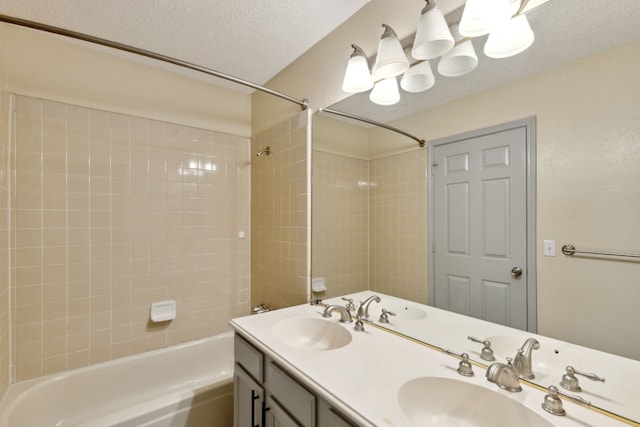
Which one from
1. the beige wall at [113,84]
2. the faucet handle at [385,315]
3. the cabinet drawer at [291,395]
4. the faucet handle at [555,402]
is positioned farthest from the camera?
the beige wall at [113,84]

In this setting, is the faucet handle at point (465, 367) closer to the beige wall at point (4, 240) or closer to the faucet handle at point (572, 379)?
the faucet handle at point (572, 379)

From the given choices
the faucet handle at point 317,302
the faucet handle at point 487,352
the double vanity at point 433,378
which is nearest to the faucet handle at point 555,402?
the double vanity at point 433,378

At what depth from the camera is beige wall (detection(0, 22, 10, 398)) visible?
1495 mm

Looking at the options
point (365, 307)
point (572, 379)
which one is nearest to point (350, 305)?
point (365, 307)

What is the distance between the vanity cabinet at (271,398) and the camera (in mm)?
921

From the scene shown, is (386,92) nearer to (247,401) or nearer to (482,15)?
(482,15)

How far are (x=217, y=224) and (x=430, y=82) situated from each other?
189 centimetres

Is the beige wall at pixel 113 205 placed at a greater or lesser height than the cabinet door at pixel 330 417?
greater

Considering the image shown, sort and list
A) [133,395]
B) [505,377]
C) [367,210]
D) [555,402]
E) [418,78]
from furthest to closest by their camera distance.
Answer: [133,395]
[367,210]
[418,78]
[505,377]
[555,402]

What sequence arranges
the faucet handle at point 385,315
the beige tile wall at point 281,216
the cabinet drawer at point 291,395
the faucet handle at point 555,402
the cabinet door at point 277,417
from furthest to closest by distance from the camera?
the beige tile wall at point 281,216 < the faucet handle at point 385,315 < the cabinet door at point 277,417 < the cabinet drawer at point 291,395 < the faucet handle at point 555,402

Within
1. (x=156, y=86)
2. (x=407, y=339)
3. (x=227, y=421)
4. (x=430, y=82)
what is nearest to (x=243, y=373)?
(x=227, y=421)

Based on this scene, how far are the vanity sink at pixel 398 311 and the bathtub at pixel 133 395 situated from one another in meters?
1.09

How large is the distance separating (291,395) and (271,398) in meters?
0.19

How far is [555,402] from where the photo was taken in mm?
721
